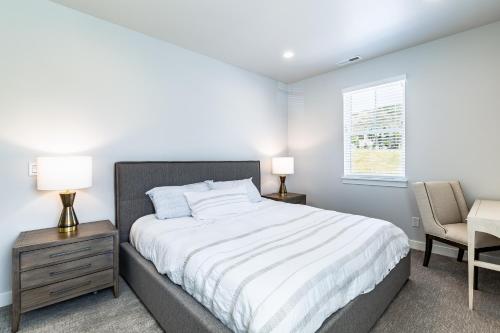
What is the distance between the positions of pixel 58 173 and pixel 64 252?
0.61m

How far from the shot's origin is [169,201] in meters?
2.52

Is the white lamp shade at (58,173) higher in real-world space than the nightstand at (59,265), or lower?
higher

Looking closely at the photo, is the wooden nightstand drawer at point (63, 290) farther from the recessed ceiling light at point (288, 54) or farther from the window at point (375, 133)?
the window at point (375, 133)

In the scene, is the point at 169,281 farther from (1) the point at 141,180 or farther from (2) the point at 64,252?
(1) the point at 141,180

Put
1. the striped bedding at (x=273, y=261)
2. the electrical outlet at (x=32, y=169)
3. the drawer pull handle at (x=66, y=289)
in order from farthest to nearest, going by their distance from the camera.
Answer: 1. the electrical outlet at (x=32, y=169)
2. the drawer pull handle at (x=66, y=289)
3. the striped bedding at (x=273, y=261)

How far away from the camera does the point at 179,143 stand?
309 cm

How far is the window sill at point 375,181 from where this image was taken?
3.26 meters

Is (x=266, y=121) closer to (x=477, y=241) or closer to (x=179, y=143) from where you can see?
(x=179, y=143)

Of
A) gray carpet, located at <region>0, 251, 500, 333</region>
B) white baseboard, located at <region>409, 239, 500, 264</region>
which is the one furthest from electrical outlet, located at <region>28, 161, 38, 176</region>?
white baseboard, located at <region>409, 239, 500, 264</region>

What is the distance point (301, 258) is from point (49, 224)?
2.25 m

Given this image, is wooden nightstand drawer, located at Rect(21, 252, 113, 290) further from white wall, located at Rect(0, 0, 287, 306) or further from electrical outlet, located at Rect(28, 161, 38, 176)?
electrical outlet, located at Rect(28, 161, 38, 176)

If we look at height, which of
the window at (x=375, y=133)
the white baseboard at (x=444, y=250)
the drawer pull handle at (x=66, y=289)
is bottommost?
the white baseboard at (x=444, y=250)

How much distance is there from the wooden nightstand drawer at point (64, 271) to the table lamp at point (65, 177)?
1.07ft

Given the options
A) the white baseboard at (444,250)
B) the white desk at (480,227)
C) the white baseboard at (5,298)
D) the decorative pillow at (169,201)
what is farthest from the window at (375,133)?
the white baseboard at (5,298)
